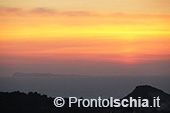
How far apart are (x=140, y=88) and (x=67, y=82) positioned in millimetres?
1439

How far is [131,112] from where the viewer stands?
562 inches

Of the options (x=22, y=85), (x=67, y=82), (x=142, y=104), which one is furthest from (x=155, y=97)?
(x=22, y=85)

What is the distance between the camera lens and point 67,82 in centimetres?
1434

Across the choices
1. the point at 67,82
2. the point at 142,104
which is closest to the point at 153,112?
the point at 142,104

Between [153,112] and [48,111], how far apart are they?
6.75 feet

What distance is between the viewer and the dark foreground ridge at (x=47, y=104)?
14266 mm

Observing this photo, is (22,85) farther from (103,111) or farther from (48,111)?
(103,111)

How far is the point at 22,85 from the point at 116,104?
1.90m

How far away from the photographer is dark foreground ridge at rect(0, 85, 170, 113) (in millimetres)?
14266

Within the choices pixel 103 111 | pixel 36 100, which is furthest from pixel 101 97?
pixel 36 100

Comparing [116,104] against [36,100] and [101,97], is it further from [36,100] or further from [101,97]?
[36,100]

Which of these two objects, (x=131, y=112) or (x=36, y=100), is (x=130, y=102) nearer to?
(x=131, y=112)

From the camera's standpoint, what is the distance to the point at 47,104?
47.0 ft

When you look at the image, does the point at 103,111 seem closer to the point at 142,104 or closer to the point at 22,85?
the point at 142,104
